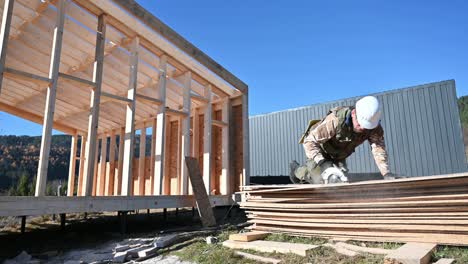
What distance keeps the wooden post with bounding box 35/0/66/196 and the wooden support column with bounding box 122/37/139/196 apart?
167 cm

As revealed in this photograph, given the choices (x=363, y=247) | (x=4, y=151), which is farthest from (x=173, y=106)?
(x=4, y=151)

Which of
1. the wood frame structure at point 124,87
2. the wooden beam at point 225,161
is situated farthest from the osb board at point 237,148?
the wooden beam at point 225,161

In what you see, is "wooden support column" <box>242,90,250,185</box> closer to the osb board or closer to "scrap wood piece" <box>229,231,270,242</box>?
the osb board

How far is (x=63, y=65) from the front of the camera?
9297mm

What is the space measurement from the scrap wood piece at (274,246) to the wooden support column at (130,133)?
3687mm

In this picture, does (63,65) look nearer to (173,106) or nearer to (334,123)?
(173,106)

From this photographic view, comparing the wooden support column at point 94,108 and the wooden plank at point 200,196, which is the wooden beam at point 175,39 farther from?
the wooden plank at point 200,196

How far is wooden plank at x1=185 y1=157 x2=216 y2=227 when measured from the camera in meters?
7.46

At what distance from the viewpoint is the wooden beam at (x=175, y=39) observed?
24.2 ft

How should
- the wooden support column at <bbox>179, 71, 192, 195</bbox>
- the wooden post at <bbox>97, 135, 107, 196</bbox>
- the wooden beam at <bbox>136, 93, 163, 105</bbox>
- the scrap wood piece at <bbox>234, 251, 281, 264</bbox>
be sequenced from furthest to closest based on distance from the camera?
1. the wooden post at <bbox>97, 135, 107, 196</bbox>
2. the wooden support column at <bbox>179, 71, 192, 195</bbox>
3. the wooden beam at <bbox>136, 93, 163, 105</bbox>
4. the scrap wood piece at <bbox>234, 251, 281, 264</bbox>

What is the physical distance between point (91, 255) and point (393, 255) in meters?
4.71

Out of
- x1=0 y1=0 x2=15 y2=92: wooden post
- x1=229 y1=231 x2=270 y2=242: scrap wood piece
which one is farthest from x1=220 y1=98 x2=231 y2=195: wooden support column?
x1=0 y1=0 x2=15 y2=92: wooden post

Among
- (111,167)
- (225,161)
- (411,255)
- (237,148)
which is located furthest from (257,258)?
(111,167)

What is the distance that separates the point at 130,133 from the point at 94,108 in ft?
3.22
